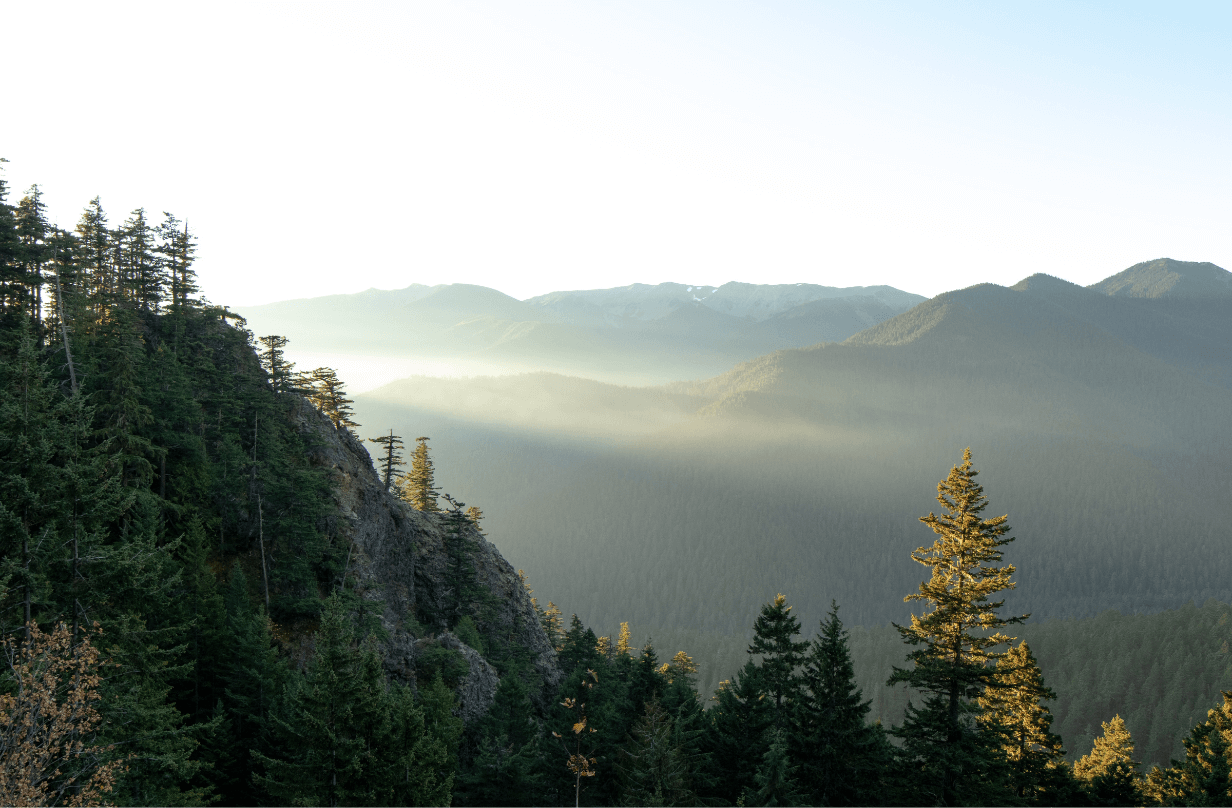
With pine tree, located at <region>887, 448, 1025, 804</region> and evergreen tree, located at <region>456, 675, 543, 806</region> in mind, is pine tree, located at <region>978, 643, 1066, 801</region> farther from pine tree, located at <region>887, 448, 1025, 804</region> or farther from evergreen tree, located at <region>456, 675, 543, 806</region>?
evergreen tree, located at <region>456, 675, 543, 806</region>

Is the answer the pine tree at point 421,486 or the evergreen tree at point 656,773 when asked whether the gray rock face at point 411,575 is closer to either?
the pine tree at point 421,486

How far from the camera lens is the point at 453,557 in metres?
61.4

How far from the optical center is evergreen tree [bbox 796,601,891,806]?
3192 cm

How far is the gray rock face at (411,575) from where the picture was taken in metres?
45.0

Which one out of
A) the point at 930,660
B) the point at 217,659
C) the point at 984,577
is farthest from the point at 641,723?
the point at 217,659

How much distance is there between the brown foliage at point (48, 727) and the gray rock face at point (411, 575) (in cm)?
2443

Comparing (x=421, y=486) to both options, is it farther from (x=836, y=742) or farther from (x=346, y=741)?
(x=836, y=742)

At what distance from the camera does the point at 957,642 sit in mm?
24547

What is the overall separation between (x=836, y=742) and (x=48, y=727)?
31882mm

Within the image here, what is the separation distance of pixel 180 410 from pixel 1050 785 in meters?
55.1

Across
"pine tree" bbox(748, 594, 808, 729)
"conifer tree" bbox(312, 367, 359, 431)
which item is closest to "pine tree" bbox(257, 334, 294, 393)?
"conifer tree" bbox(312, 367, 359, 431)

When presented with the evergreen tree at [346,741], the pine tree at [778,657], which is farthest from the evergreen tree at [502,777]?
the pine tree at [778,657]

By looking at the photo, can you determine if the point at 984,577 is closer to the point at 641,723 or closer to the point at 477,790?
the point at 641,723

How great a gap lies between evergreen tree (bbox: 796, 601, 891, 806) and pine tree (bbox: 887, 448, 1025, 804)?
19.9 feet
